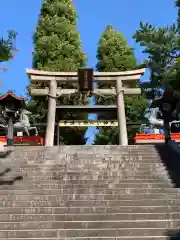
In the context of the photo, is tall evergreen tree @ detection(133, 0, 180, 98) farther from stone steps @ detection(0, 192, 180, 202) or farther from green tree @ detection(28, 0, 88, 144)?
stone steps @ detection(0, 192, 180, 202)

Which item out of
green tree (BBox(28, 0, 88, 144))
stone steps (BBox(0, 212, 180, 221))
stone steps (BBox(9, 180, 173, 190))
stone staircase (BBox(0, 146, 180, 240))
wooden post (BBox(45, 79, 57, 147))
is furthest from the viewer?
green tree (BBox(28, 0, 88, 144))

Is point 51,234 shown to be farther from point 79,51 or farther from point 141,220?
point 79,51

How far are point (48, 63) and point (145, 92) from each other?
625cm

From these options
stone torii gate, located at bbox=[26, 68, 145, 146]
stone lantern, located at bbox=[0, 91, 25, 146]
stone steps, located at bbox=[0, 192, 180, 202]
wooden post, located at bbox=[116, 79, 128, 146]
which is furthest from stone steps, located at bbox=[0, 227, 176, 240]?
stone torii gate, located at bbox=[26, 68, 145, 146]

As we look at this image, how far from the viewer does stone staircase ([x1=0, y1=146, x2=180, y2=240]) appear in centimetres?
668

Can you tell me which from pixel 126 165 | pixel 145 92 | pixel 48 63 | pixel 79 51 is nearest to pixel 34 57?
pixel 48 63

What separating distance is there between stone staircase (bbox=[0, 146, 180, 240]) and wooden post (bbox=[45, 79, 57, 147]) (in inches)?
117

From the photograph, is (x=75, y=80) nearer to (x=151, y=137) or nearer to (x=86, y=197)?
(x=151, y=137)

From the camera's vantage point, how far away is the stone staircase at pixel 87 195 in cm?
668

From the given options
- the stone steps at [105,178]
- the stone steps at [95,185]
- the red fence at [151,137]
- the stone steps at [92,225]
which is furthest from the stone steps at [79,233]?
the red fence at [151,137]

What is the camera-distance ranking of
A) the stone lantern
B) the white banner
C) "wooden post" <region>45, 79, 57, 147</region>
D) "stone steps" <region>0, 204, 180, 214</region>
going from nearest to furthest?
"stone steps" <region>0, 204, 180, 214</region>
the stone lantern
"wooden post" <region>45, 79, 57, 147</region>
the white banner

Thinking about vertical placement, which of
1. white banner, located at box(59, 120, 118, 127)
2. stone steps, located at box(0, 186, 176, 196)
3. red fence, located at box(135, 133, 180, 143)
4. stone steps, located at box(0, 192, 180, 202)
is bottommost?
stone steps, located at box(0, 192, 180, 202)

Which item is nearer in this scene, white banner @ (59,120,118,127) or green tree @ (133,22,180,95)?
white banner @ (59,120,118,127)

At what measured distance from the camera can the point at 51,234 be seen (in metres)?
6.60
